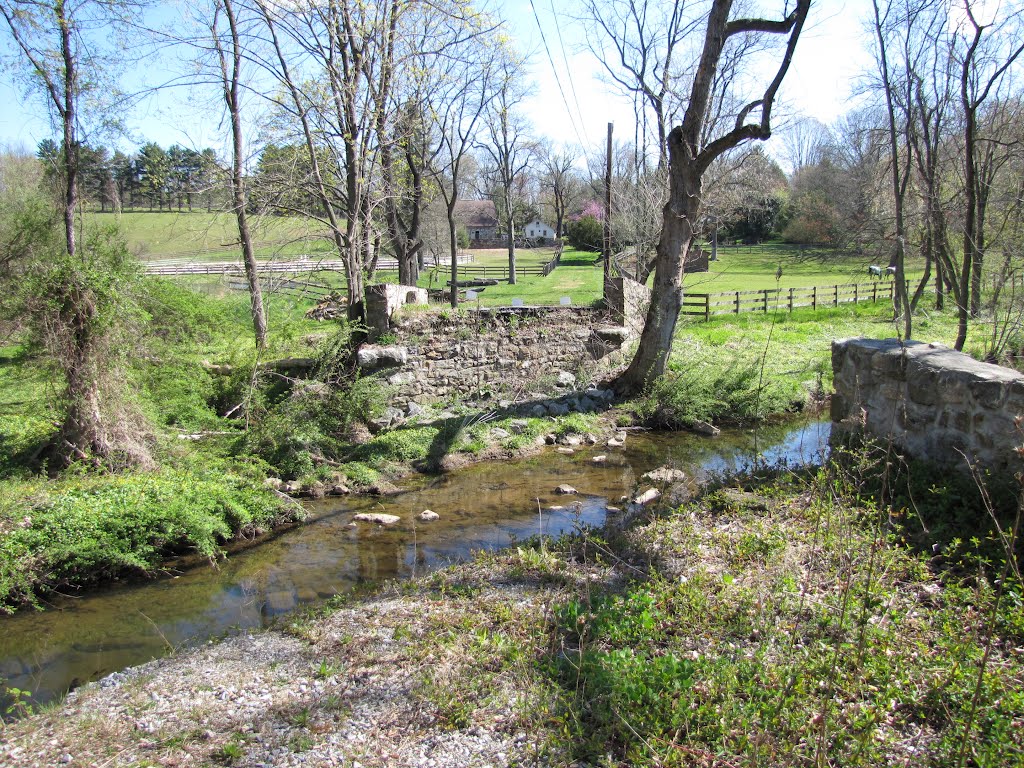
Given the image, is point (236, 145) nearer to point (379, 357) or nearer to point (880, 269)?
point (379, 357)

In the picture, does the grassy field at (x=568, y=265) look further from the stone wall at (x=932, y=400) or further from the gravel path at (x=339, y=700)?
the gravel path at (x=339, y=700)

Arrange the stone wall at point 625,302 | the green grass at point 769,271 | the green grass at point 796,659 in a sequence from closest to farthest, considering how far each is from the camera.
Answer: the green grass at point 796,659 < the stone wall at point 625,302 < the green grass at point 769,271

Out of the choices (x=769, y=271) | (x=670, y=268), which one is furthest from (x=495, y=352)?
(x=769, y=271)

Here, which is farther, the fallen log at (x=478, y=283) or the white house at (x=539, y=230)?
the white house at (x=539, y=230)

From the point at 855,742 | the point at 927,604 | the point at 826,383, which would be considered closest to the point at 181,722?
the point at 855,742

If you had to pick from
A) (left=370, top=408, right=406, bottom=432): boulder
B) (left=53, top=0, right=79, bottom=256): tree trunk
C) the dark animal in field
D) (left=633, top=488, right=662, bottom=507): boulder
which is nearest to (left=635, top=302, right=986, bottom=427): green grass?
the dark animal in field

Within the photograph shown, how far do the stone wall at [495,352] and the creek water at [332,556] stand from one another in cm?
241

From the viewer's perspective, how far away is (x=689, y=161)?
11641 millimetres

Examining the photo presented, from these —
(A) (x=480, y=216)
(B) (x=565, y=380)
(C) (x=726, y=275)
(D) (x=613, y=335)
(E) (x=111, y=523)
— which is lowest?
(E) (x=111, y=523)

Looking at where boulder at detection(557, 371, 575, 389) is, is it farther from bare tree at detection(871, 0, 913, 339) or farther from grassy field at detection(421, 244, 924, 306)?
grassy field at detection(421, 244, 924, 306)

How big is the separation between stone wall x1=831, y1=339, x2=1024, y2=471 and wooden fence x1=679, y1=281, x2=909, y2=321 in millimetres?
14994

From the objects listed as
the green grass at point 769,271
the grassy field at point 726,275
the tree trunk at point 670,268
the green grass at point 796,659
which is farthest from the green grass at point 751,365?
the green grass at point 769,271

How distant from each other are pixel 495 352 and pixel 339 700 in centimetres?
975

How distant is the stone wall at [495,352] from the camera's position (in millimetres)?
12281
